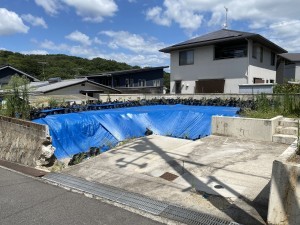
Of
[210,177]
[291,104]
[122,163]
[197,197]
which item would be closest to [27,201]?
[122,163]

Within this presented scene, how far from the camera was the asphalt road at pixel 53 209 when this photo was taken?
11.9ft

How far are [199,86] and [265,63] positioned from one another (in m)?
5.09

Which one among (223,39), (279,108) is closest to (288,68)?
(223,39)

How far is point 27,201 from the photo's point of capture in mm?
4258

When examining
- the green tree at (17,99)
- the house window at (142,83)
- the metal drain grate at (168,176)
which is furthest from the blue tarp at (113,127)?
the house window at (142,83)

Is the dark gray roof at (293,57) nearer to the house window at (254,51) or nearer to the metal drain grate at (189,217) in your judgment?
the house window at (254,51)

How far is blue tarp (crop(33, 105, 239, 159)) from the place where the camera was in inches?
309

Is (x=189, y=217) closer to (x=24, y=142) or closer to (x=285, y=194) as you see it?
(x=285, y=194)

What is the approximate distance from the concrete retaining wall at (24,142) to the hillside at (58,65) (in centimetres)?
4243

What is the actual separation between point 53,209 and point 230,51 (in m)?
16.9

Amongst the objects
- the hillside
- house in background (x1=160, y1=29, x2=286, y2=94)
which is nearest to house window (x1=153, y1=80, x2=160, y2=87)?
house in background (x1=160, y1=29, x2=286, y2=94)

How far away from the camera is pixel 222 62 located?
1834 centimetres

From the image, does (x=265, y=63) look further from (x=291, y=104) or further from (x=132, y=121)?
(x=132, y=121)

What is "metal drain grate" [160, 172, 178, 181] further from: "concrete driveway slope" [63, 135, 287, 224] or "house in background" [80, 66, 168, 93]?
"house in background" [80, 66, 168, 93]
